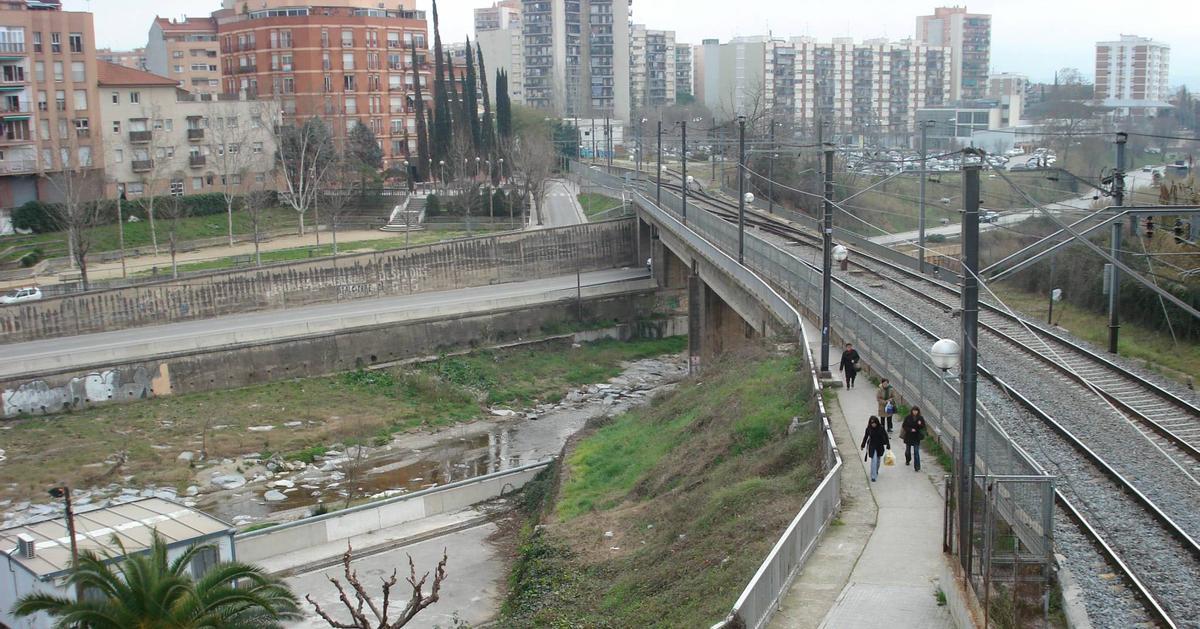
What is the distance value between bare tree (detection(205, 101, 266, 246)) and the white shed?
166 ft

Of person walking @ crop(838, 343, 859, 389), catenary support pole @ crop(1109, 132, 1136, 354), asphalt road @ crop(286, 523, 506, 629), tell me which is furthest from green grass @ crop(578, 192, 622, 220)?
person walking @ crop(838, 343, 859, 389)

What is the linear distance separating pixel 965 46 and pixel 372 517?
178036mm

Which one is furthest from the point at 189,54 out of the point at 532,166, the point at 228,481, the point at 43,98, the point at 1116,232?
the point at 1116,232

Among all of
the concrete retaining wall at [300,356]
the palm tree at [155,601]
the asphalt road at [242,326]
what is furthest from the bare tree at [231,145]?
the palm tree at [155,601]

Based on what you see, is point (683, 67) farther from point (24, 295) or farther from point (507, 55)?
point (24, 295)

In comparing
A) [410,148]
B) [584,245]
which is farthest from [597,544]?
[410,148]

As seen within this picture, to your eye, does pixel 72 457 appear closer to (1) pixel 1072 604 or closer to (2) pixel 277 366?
(2) pixel 277 366

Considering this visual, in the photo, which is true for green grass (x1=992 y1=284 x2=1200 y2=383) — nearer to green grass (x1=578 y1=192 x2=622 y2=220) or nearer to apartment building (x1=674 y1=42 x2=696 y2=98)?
green grass (x1=578 y1=192 x2=622 y2=220)

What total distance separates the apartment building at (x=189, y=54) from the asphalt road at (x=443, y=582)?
91.4 m

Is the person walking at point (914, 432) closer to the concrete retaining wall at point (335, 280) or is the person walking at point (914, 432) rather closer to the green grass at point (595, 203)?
the concrete retaining wall at point (335, 280)

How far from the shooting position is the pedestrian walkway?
13.2m

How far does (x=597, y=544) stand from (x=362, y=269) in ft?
106

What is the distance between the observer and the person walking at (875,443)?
58.5 feet

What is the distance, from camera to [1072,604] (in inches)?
492
